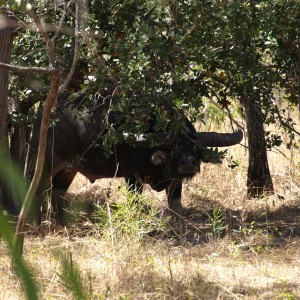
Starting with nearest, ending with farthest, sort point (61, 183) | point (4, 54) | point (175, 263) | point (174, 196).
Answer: point (175, 263)
point (4, 54)
point (174, 196)
point (61, 183)

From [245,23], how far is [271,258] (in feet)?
6.46

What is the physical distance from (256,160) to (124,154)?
1884 mm

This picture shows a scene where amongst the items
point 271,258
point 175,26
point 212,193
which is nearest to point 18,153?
point 212,193

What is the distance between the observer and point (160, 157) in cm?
721

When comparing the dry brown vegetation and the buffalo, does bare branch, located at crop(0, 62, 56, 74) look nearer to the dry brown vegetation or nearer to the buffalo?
the dry brown vegetation

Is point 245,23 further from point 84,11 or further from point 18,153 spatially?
point 18,153

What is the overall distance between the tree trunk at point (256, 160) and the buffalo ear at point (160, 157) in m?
1.29

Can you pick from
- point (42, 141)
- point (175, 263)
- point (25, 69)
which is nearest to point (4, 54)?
A: point (42, 141)

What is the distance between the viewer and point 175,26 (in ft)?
17.8

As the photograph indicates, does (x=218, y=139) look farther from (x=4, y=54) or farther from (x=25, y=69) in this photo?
(x=25, y=69)

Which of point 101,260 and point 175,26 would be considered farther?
point 175,26

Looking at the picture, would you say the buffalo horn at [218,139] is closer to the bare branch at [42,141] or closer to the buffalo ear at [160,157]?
the buffalo ear at [160,157]

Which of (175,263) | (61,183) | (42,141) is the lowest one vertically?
(175,263)

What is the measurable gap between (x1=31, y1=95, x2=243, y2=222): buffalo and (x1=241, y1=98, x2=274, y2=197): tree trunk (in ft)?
2.14
